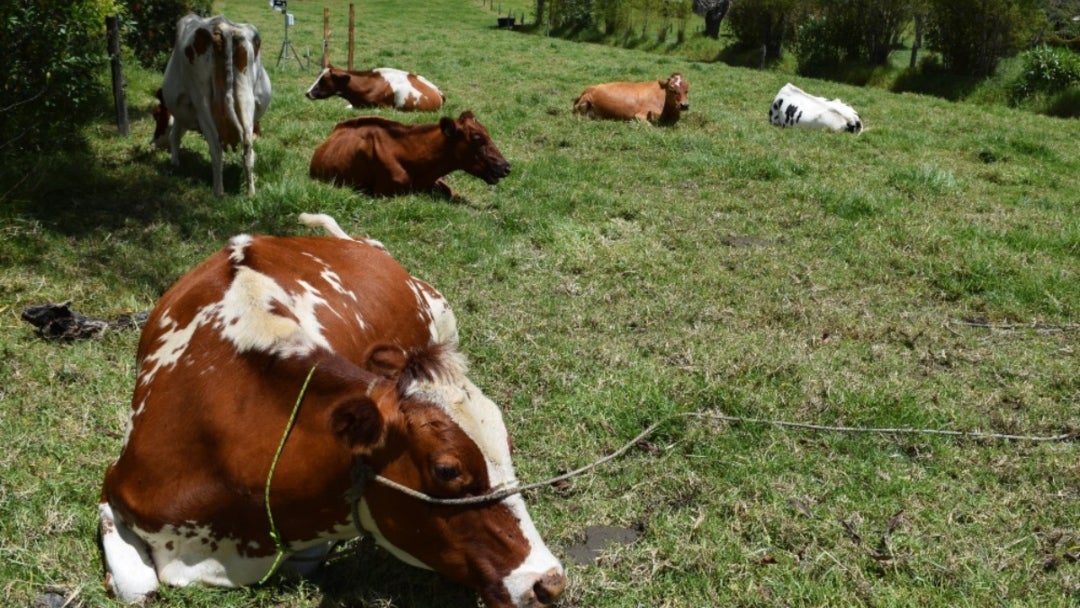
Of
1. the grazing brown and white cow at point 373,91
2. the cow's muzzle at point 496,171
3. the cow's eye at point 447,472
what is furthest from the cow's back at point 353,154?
the cow's eye at point 447,472

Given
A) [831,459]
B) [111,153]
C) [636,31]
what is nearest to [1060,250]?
[831,459]

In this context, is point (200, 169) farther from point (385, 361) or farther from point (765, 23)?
point (765, 23)

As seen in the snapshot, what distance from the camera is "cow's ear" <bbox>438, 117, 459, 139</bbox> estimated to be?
835 centimetres

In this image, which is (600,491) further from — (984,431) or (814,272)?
(814,272)

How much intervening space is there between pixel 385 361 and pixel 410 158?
→ 5.90 metres

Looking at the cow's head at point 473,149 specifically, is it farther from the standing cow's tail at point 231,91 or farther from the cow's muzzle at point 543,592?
the cow's muzzle at point 543,592

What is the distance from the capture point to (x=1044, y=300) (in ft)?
20.3

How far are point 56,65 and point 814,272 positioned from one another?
20.5 feet

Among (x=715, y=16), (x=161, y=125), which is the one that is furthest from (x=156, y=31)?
(x=715, y=16)

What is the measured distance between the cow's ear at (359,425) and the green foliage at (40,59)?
5754 mm

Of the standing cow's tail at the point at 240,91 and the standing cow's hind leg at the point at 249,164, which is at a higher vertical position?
the standing cow's tail at the point at 240,91

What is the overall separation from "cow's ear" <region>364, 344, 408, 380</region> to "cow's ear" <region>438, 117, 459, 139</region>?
5812 mm

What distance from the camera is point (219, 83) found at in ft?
26.1

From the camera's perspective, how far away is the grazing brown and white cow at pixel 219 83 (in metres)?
7.83
